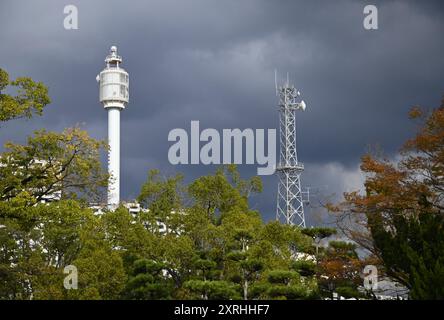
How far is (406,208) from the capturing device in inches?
744

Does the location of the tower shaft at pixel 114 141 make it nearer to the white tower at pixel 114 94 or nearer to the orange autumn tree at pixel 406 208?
the white tower at pixel 114 94

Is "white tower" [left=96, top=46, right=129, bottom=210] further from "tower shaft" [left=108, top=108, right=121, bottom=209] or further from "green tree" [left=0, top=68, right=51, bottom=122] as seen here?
"green tree" [left=0, top=68, right=51, bottom=122]

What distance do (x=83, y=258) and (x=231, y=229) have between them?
572 centimetres

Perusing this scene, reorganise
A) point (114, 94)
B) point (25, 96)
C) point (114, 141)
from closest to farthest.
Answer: point (25, 96)
point (114, 141)
point (114, 94)

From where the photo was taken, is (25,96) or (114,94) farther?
(114,94)

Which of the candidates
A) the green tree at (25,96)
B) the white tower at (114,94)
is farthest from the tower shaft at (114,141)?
the green tree at (25,96)

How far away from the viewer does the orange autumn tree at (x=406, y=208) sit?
1775 centimetres

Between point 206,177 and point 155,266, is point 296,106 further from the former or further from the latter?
point 155,266

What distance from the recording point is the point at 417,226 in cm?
1808

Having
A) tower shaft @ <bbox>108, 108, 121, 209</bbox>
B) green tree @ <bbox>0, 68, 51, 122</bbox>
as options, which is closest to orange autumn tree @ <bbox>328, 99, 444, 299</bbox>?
green tree @ <bbox>0, 68, 51, 122</bbox>

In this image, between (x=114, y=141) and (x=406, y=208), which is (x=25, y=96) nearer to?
(x=406, y=208)

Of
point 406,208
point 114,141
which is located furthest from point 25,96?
point 114,141

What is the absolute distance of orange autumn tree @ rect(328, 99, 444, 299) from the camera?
17.8 meters
